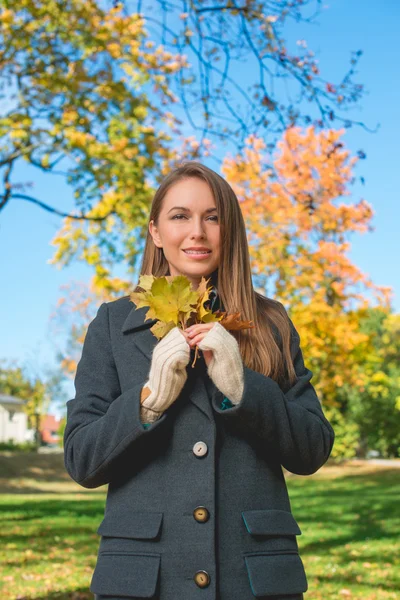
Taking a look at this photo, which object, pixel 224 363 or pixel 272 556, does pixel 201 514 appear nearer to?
pixel 272 556

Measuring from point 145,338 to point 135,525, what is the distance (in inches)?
23.1

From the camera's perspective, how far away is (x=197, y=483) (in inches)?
76.9

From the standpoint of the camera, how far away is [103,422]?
202 cm

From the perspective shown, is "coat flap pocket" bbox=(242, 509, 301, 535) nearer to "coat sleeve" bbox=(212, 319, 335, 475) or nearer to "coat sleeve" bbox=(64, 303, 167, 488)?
"coat sleeve" bbox=(212, 319, 335, 475)

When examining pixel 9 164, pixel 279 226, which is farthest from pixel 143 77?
pixel 279 226

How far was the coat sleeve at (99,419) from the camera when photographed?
77.1 inches

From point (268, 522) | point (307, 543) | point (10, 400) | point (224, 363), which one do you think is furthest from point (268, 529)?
point (10, 400)

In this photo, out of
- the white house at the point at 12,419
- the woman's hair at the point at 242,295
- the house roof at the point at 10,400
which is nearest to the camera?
the woman's hair at the point at 242,295

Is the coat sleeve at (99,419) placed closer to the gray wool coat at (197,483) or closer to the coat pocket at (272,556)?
the gray wool coat at (197,483)

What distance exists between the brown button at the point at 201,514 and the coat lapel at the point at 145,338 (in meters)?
0.29

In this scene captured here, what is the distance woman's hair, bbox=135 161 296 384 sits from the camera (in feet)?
7.20

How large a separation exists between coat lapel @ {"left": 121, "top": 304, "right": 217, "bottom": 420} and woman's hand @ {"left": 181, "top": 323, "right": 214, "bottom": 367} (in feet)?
0.46

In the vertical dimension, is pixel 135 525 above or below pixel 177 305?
below

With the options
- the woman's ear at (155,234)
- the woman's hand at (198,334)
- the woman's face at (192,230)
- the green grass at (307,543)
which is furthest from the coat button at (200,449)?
the green grass at (307,543)
